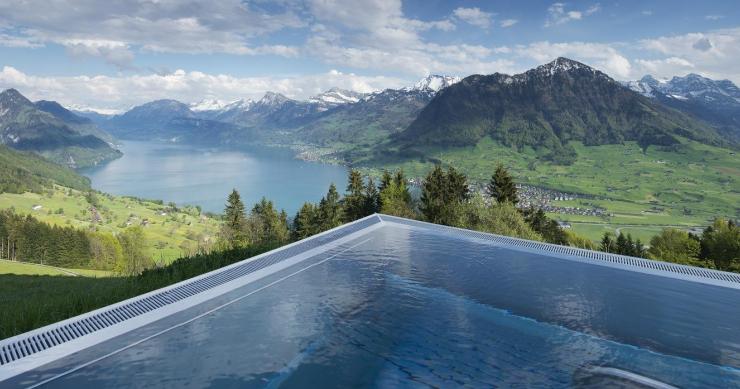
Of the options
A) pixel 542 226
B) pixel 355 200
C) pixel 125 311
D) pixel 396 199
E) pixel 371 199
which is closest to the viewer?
pixel 125 311

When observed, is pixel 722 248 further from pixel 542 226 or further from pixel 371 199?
pixel 371 199

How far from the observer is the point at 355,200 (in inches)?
1309

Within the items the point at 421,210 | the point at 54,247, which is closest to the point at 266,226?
the point at 421,210

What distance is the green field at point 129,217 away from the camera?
6881 cm

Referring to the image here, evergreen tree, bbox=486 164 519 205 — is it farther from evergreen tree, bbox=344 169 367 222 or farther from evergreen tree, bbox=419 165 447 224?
evergreen tree, bbox=344 169 367 222

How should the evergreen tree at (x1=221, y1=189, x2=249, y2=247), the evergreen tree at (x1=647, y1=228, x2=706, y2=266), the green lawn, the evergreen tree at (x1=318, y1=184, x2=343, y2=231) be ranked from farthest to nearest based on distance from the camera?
the evergreen tree at (x1=318, y1=184, x2=343, y2=231), the evergreen tree at (x1=221, y1=189, x2=249, y2=247), the evergreen tree at (x1=647, y1=228, x2=706, y2=266), the green lawn

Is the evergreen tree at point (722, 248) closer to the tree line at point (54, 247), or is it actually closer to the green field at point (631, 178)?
the green field at point (631, 178)

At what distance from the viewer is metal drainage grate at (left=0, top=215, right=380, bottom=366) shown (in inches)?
194

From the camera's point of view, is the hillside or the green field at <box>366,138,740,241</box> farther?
the hillside

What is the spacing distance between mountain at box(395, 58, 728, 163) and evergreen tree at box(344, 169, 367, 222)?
126 m

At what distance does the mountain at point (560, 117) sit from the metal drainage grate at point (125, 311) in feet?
489

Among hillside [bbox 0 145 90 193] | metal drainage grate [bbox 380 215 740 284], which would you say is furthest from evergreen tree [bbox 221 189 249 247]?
hillside [bbox 0 145 90 193]

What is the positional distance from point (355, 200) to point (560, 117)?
164428 mm

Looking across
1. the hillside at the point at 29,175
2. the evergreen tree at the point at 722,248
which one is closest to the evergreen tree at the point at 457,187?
the evergreen tree at the point at 722,248
